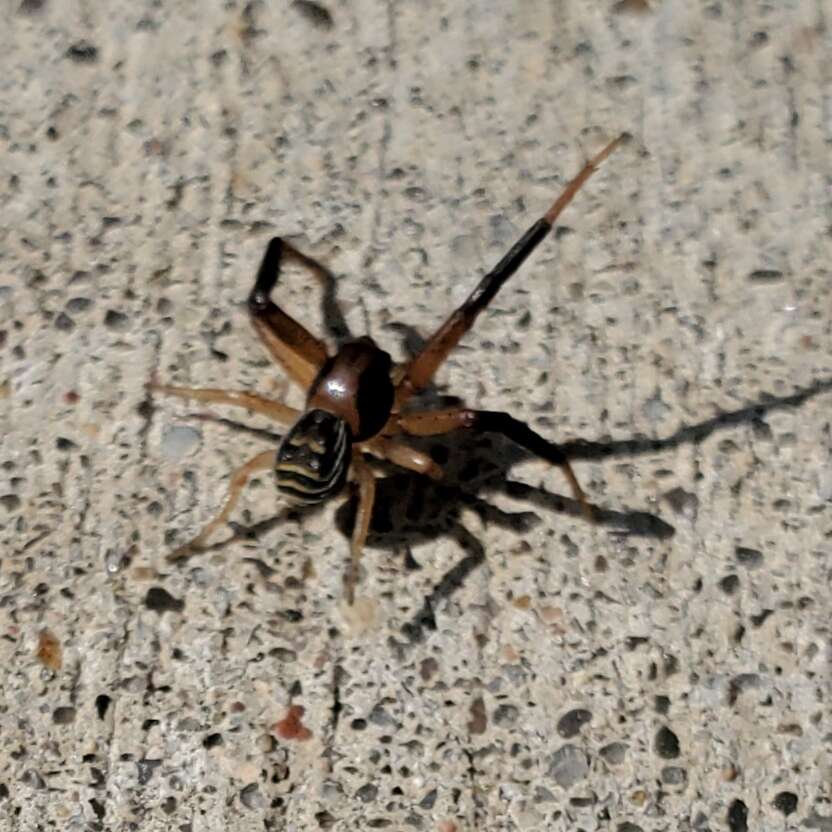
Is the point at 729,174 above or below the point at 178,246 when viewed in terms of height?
below

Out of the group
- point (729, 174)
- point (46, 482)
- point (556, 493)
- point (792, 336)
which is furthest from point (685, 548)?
point (46, 482)

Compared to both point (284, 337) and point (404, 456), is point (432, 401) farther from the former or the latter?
point (284, 337)

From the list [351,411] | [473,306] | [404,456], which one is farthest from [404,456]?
[473,306]

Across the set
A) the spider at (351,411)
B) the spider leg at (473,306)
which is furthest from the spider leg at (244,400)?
the spider leg at (473,306)

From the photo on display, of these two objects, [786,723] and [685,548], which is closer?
[786,723]

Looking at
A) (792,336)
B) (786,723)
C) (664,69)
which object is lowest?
(786,723)

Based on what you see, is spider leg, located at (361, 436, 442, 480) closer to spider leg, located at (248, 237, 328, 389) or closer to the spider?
the spider

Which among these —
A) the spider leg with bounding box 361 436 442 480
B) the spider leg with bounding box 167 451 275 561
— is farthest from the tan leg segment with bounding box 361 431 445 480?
the spider leg with bounding box 167 451 275 561

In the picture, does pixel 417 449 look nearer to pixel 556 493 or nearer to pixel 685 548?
pixel 556 493
